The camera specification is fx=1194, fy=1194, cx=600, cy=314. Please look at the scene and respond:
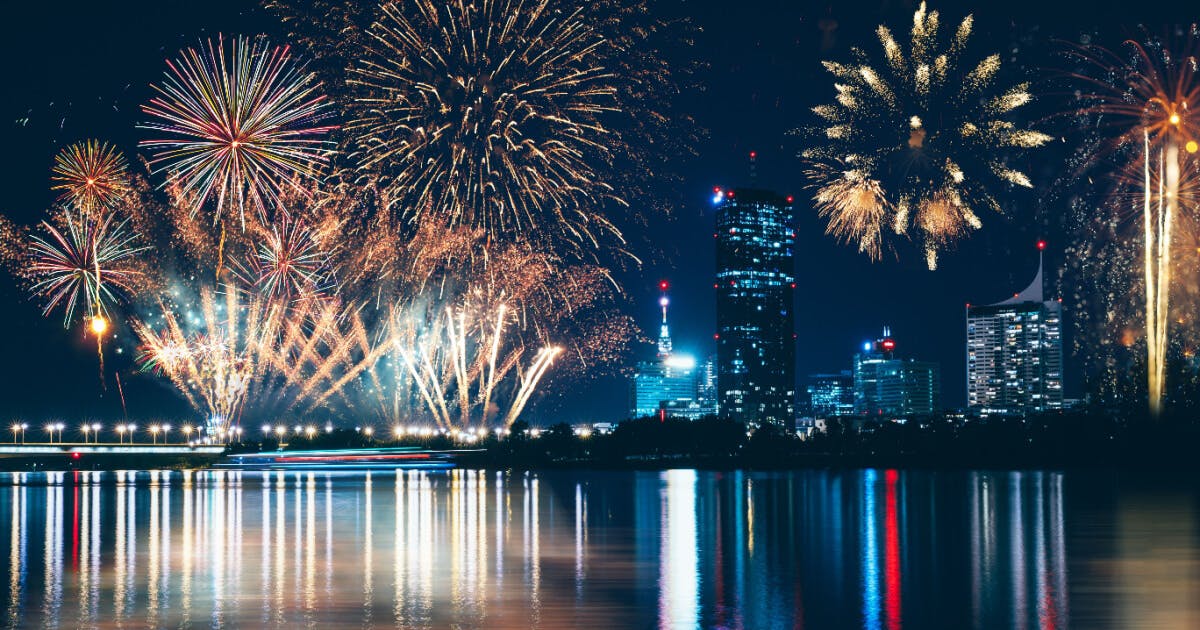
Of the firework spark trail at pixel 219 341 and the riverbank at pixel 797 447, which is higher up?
the firework spark trail at pixel 219 341

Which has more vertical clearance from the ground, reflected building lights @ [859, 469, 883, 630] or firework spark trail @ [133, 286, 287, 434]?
firework spark trail @ [133, 286, 287, 434]

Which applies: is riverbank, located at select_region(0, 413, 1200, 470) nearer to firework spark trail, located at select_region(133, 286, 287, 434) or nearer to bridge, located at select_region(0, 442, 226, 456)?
bridge, located at select_region(0, 442, 226, 456)

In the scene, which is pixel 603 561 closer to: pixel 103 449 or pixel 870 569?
pixel 870 569

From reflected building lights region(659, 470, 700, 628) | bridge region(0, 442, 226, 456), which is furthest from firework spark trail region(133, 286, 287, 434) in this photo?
reflected building lights region(659, 470, 700, 628)

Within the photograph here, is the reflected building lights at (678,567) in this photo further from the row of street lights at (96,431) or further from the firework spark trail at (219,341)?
the row of street lights at (96,431)

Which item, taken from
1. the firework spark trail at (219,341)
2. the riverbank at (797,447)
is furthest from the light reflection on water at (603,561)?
the riverbank at (797,447)

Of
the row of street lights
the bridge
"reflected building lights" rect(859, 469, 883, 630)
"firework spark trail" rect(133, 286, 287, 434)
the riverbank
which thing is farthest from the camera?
the row of street lights

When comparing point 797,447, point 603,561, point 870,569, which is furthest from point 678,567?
point 797,447

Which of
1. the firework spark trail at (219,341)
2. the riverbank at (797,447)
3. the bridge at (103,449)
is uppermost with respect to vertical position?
the firework spark trail at (219,341)

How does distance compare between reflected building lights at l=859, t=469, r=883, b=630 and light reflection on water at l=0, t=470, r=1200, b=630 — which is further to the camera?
light reflection on water at l=0, t=470, r=1200, b=630
